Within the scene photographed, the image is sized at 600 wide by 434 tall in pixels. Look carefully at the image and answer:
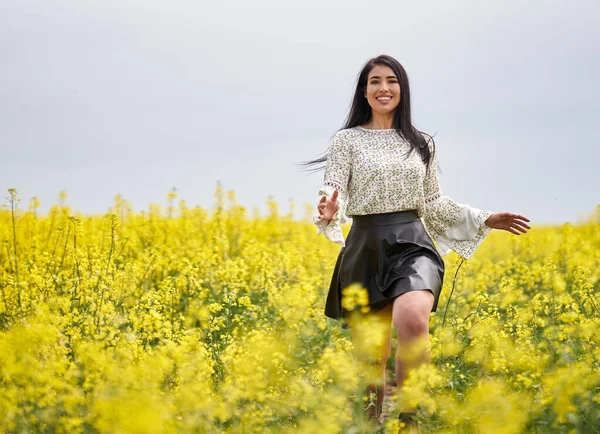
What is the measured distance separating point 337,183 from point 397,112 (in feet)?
2.13

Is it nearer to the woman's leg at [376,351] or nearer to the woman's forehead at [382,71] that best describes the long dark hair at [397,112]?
the woman's forehead at [382,71]

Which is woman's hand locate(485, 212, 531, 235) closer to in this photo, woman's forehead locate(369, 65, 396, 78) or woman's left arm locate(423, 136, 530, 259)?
woman's left arm locate(423, 136, 530, 259)

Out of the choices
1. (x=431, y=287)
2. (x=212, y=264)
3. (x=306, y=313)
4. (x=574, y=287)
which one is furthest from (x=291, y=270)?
(x=431, y=287)

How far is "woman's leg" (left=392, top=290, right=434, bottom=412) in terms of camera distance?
362cm

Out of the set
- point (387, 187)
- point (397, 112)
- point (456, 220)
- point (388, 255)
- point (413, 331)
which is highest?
point (397, 112)

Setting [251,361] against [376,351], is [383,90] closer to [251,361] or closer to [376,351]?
[376,351]

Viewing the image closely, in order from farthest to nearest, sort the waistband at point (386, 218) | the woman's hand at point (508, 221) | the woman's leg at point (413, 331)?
1. the woman's hand at point (508, 221)
2. the waistband at point (386, 218)
3. the woman's leg at point (413, 331)

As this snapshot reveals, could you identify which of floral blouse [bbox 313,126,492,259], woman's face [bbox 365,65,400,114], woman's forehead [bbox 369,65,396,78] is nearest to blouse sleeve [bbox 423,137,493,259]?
floral blouse [bbox 313,126,492,259]

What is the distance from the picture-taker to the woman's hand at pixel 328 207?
3963 millimetres

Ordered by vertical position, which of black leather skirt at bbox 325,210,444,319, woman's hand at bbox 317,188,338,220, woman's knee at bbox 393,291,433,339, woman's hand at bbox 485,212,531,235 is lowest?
woman's knee at bbox 393,291,433,339

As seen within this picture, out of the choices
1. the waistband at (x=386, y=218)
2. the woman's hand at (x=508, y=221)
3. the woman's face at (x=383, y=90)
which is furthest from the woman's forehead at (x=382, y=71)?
the woman's hand at (x=508, y=221)

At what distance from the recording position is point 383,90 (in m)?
4.31

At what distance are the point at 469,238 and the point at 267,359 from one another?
1453mm

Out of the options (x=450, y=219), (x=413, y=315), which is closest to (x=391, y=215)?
(x=450, y=219)
